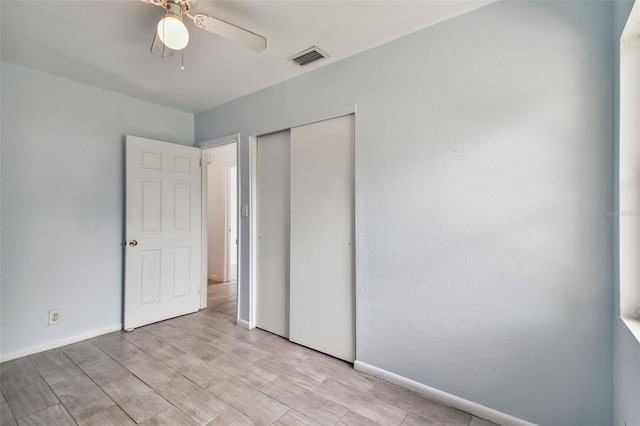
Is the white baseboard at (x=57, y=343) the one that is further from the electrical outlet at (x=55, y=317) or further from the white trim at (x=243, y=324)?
the white trim at (x=243, y=324)

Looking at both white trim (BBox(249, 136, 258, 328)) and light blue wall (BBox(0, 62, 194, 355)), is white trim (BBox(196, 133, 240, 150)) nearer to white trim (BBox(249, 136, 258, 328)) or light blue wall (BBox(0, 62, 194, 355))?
white trim (BBox(249, 136, 258, 328))

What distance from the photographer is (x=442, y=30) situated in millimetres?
1843

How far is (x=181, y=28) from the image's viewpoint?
1.47 meters

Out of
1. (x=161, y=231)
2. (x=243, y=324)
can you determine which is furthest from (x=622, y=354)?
(x=161, y=231)

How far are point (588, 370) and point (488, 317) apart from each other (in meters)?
0.48

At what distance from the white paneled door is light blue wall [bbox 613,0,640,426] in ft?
12.1

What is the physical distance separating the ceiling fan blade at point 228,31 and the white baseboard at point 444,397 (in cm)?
239

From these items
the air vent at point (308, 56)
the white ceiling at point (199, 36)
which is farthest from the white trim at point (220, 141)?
the air vent at point (308, 56)

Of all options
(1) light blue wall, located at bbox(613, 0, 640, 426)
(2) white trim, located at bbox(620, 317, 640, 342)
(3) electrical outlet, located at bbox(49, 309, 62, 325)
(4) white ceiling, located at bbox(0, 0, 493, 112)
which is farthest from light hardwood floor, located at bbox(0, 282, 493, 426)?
(4) white ceiling, located at bbox(0, 0, 493, 112)

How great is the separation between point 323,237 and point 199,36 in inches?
71.2

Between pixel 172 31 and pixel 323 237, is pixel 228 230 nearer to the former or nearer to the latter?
pixel 323 237

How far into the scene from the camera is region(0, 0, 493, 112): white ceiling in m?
1.72

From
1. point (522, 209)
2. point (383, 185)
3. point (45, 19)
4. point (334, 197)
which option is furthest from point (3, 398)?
point (522, 209)

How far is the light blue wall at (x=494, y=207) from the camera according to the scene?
1.43 meters
